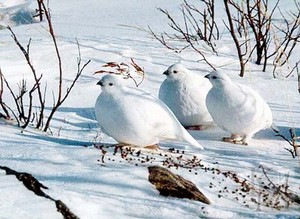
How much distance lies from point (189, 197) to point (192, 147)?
0.72 m

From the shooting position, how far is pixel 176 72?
11.8 ft

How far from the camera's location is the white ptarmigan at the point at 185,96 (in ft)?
11.7

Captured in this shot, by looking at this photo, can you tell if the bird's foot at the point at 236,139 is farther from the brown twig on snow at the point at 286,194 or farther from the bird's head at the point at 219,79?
the brown twig on snow at the point at 286,194

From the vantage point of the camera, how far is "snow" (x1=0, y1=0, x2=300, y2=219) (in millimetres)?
2305

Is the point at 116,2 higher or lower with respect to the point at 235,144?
higher

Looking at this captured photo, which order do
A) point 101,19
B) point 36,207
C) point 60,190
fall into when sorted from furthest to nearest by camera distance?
point 101,19, point 60,190, point 36,207

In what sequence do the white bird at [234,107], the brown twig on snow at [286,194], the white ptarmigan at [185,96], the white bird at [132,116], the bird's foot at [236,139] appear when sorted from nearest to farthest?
the brown twig on snow at [286,194]
the white bird at [132,116]
the white bird at [234,107]
the bird's foot at [236,139]
the white ptarmigan at [185,96]

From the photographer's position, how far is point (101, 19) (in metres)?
6.93

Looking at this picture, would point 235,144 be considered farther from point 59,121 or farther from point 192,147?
point 59,121

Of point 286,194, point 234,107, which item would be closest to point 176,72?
point 234,107

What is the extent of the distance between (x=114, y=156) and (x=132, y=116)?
0.19 m

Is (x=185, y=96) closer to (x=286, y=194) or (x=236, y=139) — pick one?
(x=236, y=139)

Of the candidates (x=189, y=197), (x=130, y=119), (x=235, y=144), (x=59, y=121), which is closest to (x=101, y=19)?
(x=59, y=121)

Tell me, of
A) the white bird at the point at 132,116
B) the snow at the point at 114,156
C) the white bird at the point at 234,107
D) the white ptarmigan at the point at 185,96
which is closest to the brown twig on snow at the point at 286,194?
the snow at the point at 114,156
